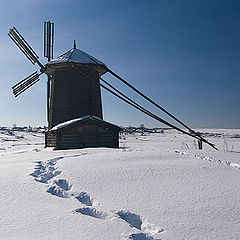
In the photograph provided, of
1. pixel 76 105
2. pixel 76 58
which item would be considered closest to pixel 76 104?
pixel 76 105

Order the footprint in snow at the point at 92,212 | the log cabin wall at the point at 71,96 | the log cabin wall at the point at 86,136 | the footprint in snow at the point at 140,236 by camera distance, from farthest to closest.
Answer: the log cabin wall at the point at 71,96 < the log cabin wall at the point at 86,136 < the footprint in snow at the point at 92,212 < the footprint in snow at the point at 140,236

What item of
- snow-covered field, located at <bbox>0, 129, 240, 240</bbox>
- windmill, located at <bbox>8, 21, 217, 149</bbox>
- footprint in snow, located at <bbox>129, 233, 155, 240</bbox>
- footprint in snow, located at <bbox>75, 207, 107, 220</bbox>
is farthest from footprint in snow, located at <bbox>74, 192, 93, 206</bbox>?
windmill, located at <bbox>8, 21, 217, 149</bbox>

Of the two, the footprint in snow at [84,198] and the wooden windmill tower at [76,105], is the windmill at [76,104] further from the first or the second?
the footprint in snow at [84,198]

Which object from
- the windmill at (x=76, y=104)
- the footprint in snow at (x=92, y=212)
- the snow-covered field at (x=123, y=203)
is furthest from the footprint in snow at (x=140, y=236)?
the windmill at (x=76, y=104)

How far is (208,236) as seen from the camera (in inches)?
89.5

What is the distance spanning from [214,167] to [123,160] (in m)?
2.22

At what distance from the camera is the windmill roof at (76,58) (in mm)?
14410

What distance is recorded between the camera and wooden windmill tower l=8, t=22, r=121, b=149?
523 inches

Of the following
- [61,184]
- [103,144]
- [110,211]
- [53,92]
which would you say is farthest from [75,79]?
[110,211]

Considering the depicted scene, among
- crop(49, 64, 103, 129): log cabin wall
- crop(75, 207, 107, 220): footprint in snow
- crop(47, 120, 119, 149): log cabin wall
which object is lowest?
crop(75, 207, 107, 220): footprint in snow

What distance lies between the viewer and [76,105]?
14.4m

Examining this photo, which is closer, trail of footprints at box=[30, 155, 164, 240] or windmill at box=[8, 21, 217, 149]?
trail of footprints at box=[30, 155, 164, 240]

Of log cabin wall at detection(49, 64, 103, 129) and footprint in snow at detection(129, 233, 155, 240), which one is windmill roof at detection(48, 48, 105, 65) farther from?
footprint in snow at detection(129, 233, 155, 240)

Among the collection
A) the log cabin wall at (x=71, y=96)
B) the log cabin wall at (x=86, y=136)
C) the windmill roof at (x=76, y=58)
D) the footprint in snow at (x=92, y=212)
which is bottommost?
the footprint in snow at (x=92, y=212)
